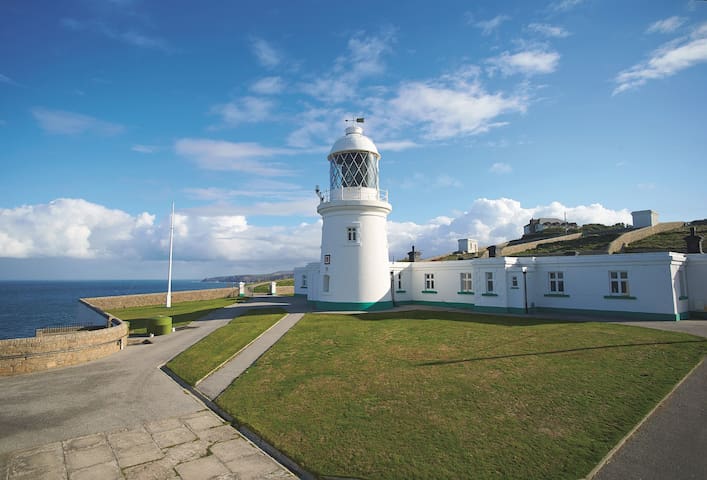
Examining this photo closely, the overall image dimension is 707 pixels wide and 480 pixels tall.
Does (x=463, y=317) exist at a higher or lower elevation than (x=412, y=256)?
lower

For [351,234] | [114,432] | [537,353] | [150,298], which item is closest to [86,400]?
[114,432]

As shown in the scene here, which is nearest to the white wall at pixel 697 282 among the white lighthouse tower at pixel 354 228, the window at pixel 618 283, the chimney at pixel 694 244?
the chimney at pixel 694 244

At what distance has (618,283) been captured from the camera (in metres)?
20.2

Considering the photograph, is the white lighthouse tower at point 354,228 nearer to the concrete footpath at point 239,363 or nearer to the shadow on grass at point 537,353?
the concrete footpath at point 239,363

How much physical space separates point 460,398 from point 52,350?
14.2m

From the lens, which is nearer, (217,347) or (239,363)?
(239,363)

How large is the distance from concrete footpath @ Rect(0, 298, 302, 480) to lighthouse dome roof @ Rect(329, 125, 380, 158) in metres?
17.1

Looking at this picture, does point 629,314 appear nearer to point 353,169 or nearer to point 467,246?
point 353,169

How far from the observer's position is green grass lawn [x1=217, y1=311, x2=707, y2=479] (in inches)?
259

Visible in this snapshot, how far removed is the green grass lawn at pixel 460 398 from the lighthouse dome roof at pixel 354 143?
13.1 m

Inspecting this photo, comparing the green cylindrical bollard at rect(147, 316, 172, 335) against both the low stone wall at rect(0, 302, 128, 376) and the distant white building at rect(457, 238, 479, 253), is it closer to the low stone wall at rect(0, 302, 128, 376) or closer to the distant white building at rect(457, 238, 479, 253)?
the low stone wall at rect(0, 302, 128, 376)

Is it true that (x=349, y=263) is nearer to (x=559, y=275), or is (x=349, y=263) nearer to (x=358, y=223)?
(x=358, y=223)

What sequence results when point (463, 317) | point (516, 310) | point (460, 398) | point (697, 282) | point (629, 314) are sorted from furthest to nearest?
point (516, 310) → point (463, 317) → point (697, 282) → point (629, 314) → point (460, 398)

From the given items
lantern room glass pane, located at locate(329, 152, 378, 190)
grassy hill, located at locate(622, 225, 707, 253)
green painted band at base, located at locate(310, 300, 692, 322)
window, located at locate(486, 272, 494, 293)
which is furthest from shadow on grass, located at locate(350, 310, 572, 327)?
grassy hill, located at locate(622, 225, 707, 253)
